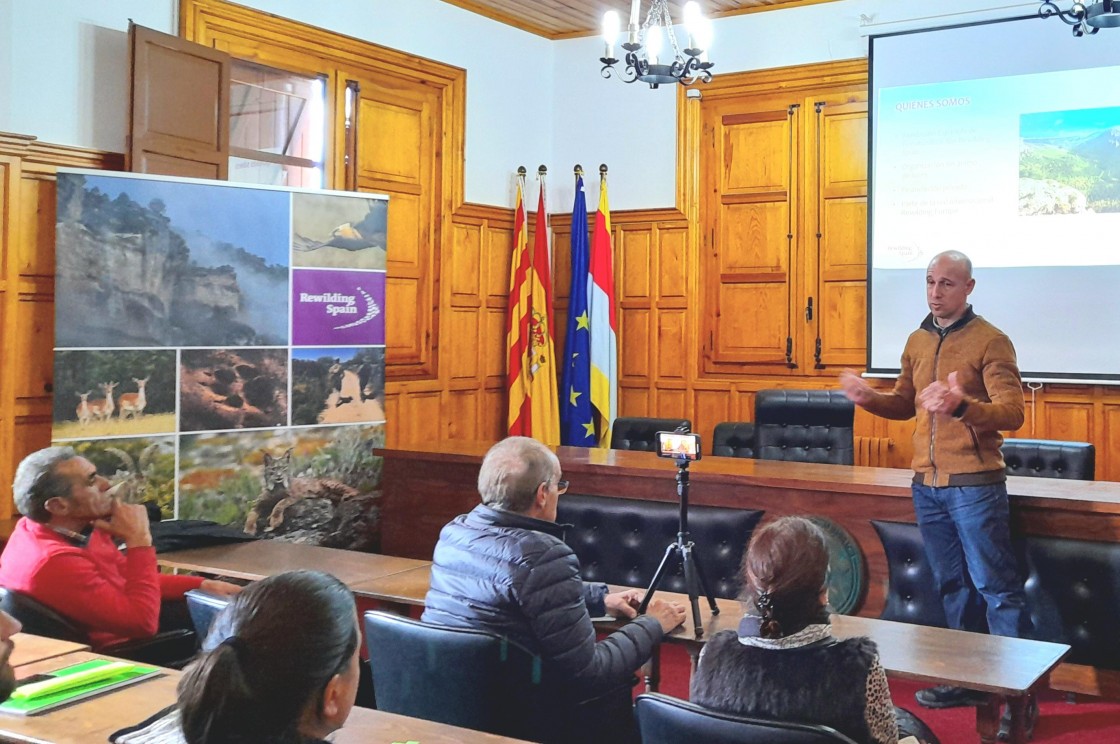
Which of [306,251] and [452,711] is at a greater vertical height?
[306,251]

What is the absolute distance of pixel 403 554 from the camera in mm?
5762

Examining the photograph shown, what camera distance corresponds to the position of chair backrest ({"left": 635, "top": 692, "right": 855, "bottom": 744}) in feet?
5.55

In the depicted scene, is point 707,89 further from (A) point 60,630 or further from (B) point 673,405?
(A) point 60,630

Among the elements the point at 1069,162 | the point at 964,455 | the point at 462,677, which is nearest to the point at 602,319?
the point at 1069,162

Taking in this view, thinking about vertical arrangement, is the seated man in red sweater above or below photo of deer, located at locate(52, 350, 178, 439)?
below

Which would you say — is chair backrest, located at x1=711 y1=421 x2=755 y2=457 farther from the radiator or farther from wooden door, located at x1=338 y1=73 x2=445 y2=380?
wooden door, located at x1=338 y1=73 x2=445 y2=380

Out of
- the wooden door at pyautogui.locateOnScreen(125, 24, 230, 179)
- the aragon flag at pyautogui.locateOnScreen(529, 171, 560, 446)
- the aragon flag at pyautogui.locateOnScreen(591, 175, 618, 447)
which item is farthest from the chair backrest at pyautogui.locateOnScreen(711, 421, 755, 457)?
the wooden door at pyautogui.locateOnScreen(125, 24, 230, 179)

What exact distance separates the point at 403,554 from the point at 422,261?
2238mm

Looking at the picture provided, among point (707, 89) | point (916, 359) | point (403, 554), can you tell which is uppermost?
point (707, 89)

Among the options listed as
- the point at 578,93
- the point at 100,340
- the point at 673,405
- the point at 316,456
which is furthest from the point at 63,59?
the point at 673,405

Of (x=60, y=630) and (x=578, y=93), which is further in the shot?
(x=578, y=93)

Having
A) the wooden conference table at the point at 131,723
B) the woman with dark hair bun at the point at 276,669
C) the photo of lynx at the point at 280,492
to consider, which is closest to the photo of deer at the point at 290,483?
the photo of lynx at the point at 280,492

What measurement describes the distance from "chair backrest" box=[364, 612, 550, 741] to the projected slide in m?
4.78

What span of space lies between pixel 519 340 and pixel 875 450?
253 cm
